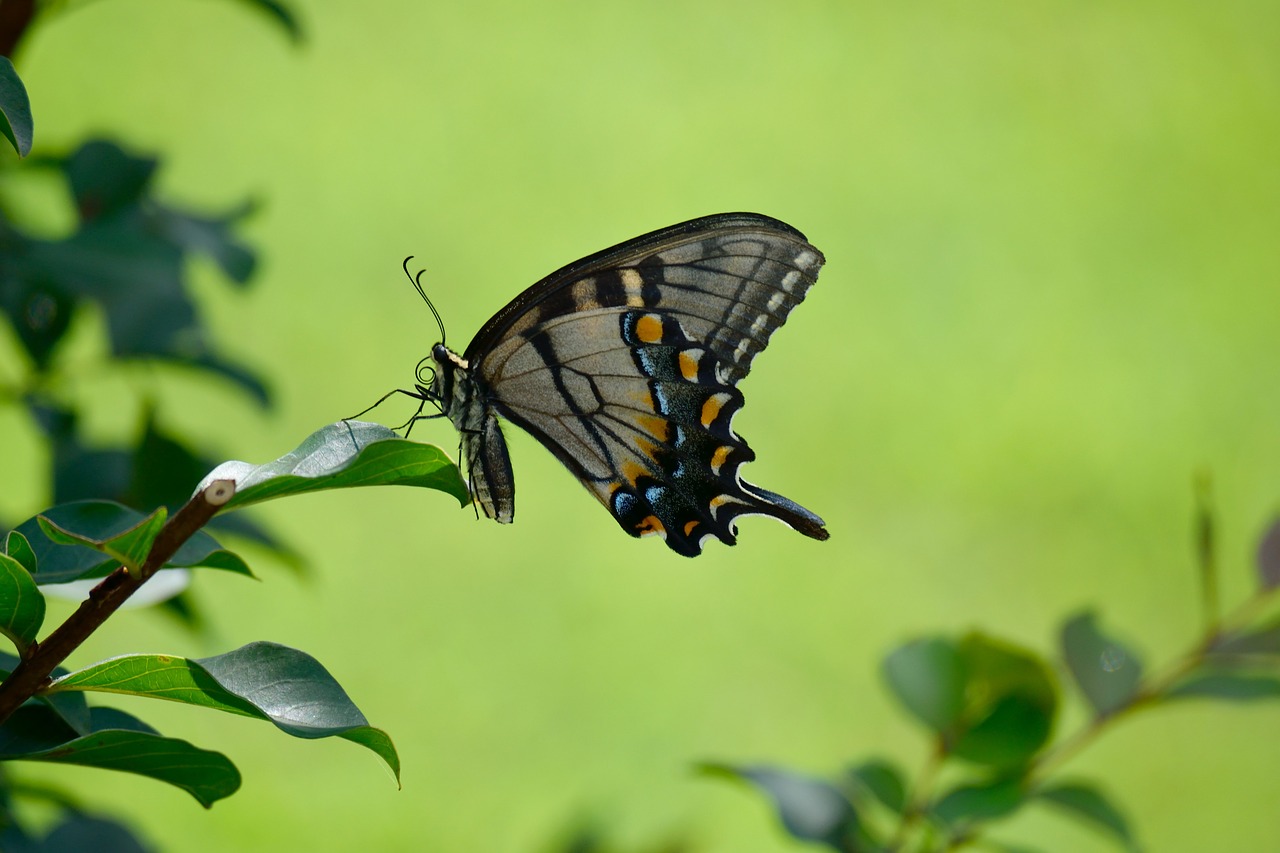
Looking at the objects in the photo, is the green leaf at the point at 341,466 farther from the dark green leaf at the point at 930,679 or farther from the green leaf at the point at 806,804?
the dark green leaf at the point at 930,679

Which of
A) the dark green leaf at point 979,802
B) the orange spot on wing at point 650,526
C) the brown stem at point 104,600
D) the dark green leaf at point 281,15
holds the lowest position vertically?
the dark green leaf at point 979,802

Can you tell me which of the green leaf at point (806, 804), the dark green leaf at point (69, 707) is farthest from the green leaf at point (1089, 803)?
the dark green leaf at point (69, 707)

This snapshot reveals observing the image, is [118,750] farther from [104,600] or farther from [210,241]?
[210,241]

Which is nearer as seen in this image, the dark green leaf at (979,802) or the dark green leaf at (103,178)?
the dark green leaf at (979,802)

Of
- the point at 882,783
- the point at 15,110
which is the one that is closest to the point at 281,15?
the point at 15,110

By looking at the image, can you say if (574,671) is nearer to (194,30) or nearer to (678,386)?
(678,386)

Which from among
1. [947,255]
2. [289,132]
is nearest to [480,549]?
[289,132]
